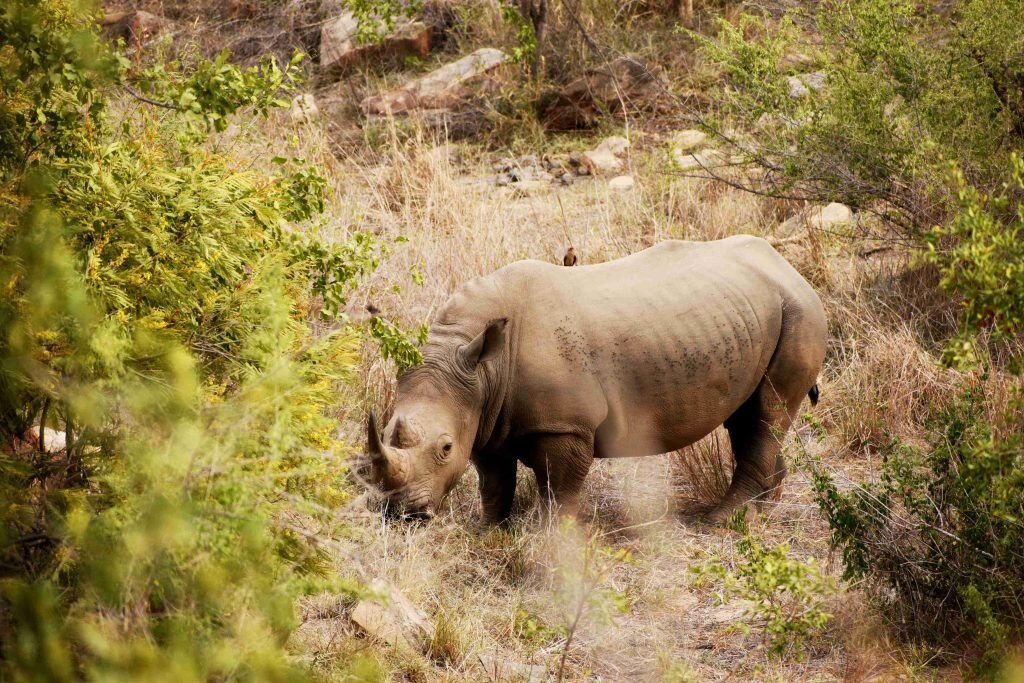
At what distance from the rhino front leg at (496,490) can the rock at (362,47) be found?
9579mm

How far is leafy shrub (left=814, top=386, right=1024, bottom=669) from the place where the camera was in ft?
14.1

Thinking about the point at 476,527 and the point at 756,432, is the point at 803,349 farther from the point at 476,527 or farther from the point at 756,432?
the point at 476,527

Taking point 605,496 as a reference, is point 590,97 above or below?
below

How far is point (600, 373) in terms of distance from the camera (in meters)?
5.56

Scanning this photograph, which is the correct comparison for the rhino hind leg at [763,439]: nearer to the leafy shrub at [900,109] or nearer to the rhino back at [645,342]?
the rhino back at [645,342]

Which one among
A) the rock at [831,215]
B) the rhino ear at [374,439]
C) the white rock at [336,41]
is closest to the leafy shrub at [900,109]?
the rock at [831,215]

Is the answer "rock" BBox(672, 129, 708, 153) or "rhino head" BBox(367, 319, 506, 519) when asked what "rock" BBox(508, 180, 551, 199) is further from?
"rhino head" BBox(367, 319, 506, 519)

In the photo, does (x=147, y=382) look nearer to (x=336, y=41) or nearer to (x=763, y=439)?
(x=763, y=439)

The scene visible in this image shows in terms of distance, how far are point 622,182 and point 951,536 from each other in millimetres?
6837

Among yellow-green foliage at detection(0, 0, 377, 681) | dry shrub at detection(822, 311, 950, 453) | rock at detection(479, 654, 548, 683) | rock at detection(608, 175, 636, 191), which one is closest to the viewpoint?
yellow-green foliage at detection(0, 0, 377, 681)

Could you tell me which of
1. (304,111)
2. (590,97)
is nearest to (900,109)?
(590,97)

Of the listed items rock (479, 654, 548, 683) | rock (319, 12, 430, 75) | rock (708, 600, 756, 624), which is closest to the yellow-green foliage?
rock (479, 654, 548, 683)

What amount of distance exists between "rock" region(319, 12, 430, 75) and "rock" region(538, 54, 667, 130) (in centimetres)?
244

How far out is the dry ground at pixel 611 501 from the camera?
4.54 m
